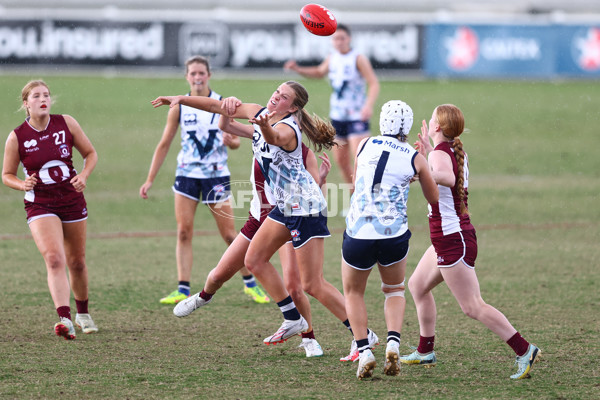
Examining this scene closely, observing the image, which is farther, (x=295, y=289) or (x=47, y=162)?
(x=47, y=162)

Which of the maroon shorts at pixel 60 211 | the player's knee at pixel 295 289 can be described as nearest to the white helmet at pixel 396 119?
the player's knee at pixel 295 289

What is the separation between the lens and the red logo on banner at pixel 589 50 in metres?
28.6

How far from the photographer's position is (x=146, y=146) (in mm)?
20188

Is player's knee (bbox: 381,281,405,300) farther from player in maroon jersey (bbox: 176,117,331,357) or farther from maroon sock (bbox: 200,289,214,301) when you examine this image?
maroon sock (bbox: 200,289,214,301)

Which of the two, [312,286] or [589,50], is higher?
[589,50]

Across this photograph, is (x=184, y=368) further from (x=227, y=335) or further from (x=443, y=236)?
(x=443, y=236)

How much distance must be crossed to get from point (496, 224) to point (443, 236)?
7.01 meters

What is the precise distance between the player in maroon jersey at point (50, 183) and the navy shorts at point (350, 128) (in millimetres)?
6994

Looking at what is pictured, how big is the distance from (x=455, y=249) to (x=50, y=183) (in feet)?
11.4

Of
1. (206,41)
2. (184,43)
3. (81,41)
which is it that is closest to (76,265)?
(184,43)

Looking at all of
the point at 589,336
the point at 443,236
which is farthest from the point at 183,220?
the point at 589,336

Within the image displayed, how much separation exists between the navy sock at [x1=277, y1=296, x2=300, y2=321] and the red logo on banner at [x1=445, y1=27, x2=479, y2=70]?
2322 cm

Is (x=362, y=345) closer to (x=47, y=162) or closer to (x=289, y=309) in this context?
(x=289, y=309)

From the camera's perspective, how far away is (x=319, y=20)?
8180mm
